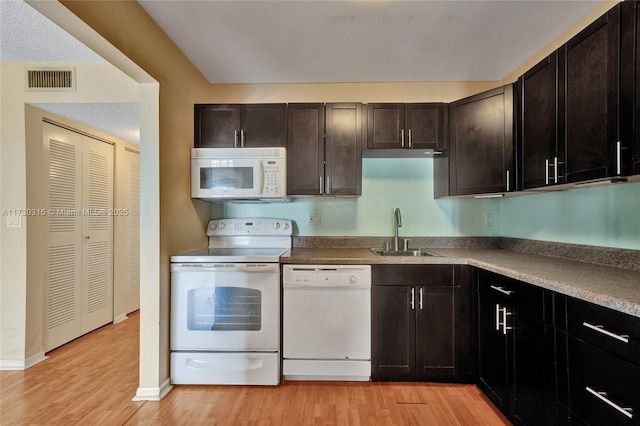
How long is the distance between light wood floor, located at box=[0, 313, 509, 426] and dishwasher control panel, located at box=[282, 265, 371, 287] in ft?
2.40

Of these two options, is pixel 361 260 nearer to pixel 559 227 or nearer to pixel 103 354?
pixel 559 227

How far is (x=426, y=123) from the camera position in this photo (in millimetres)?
2410

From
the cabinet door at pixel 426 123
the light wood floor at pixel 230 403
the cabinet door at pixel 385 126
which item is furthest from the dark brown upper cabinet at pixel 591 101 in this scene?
the light wood floor at pixel 230 403

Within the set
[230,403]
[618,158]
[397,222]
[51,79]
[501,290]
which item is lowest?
[230,403]

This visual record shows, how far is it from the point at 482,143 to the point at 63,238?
381cm

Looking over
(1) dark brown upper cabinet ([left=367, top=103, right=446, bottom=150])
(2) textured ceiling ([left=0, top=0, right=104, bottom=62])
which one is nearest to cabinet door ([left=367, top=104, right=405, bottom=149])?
(1) dark brown upper cabinet ([left=367, top=103, right=446, bottom=150])

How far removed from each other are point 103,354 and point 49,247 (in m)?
1.08

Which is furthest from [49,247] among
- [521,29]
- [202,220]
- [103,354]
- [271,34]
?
[521,29]

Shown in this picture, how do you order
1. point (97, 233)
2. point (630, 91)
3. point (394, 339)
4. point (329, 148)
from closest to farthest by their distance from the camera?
1. point (630, 91)
2. point (394, 339)
3. point (329, 148)
4. point (97, 233)

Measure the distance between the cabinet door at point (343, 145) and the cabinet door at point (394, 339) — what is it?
0.93 m

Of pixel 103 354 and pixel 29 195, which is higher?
pixel 29 195

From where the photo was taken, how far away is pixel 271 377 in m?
2.06

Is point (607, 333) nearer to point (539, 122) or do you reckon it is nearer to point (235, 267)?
point (539, 122)

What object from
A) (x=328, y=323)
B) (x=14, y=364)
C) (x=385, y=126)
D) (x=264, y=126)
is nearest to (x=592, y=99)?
(x=385, y=126)
